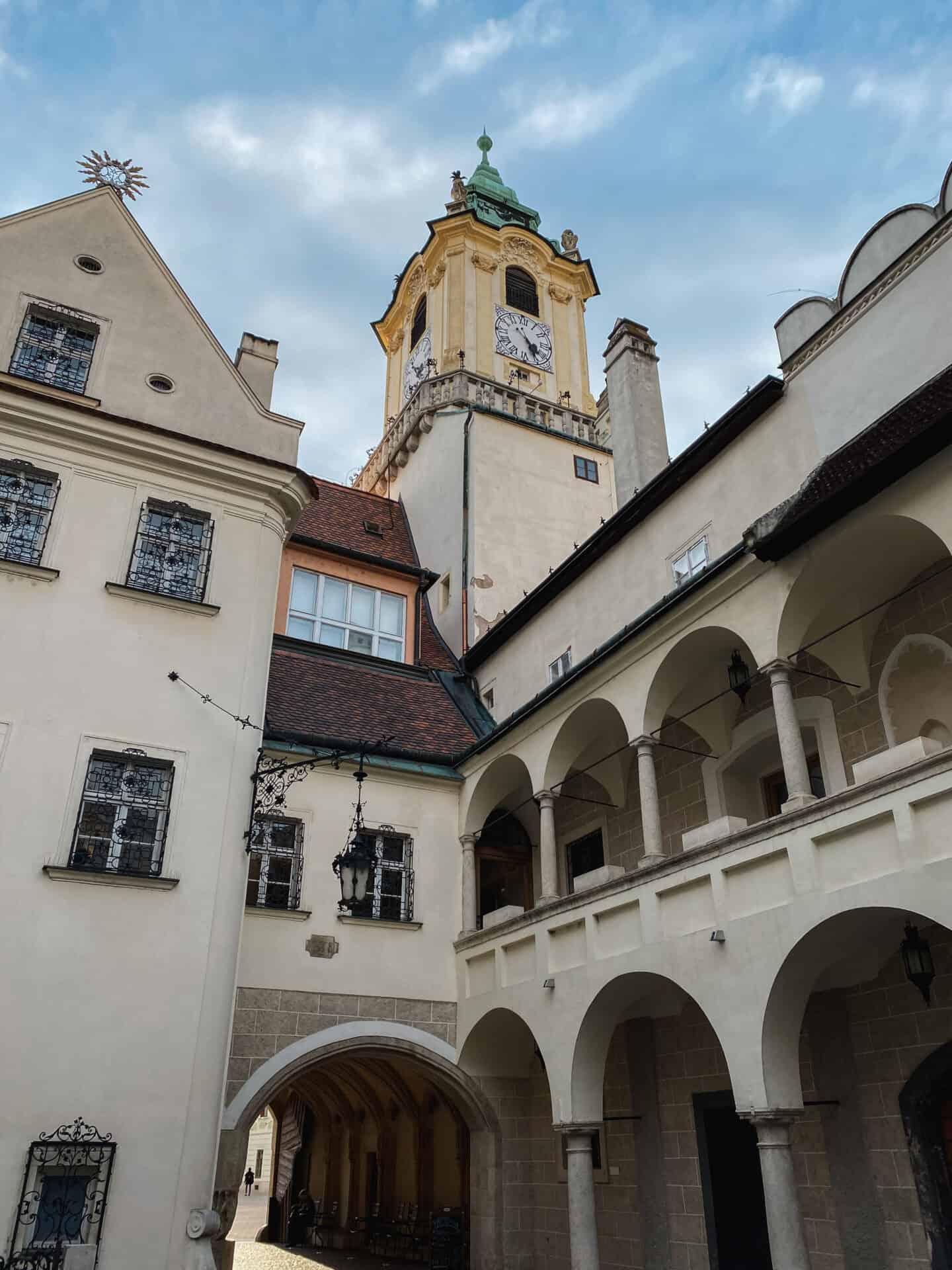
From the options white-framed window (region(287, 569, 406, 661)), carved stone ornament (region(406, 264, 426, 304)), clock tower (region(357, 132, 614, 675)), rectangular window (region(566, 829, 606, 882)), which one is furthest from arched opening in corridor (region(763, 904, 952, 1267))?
carved stone ornament (region(406, 264, 426, 304))

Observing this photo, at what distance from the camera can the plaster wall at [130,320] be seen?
1482 cm

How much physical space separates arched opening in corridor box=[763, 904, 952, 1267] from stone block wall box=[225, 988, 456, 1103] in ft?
18.5

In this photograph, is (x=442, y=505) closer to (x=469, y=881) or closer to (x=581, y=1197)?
(x=469, y=881)

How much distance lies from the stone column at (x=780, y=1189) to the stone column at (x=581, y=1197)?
2929 millimetres

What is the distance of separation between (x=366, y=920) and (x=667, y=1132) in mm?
5143

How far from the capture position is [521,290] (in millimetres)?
29812

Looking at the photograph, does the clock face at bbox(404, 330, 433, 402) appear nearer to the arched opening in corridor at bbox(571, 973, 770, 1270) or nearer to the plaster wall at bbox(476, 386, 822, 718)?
the plaster wall at bbox(476, 386, 822, 718)

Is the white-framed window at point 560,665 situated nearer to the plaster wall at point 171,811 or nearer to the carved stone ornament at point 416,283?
the plaster wall at point 171,811

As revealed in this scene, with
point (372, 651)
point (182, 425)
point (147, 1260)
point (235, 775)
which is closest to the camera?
point (147, 1260)

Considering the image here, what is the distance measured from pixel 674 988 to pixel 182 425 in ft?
34.2

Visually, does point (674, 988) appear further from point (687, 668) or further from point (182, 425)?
point (182, 425)

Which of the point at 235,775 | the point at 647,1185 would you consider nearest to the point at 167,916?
the point at 235,775

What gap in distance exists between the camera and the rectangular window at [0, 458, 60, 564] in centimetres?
1299

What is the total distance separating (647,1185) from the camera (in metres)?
14.2
